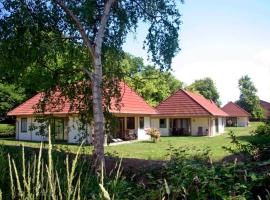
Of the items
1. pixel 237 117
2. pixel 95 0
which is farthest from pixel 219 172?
pixel 237 117

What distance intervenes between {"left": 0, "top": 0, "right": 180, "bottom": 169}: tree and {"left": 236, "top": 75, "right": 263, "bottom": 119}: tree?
82523 millimetres

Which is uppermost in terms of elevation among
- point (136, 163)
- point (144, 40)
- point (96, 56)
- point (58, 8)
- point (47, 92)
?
point (58, 8)

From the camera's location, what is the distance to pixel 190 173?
5430mm

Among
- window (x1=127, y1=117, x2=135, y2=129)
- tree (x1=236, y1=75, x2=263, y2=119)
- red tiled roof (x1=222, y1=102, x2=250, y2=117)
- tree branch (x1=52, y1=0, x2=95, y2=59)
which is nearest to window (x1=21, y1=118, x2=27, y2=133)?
window (x1=127, y1=117, x2=135, y2=129)

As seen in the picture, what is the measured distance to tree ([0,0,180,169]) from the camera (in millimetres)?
9984

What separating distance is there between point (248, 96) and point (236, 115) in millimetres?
18477

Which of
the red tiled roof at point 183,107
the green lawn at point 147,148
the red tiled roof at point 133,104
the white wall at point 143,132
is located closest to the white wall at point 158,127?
the red tiled roof at point 183,107

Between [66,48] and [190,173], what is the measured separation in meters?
7.49

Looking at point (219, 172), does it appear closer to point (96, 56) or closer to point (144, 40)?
point (96, 56)

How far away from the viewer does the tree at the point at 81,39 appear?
9984 millimetres

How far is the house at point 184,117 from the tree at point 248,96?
47.7 meters

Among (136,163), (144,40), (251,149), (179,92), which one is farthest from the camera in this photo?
(179,92)

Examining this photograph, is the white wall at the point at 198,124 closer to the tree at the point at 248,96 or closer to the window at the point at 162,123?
the window at the point at 162,123

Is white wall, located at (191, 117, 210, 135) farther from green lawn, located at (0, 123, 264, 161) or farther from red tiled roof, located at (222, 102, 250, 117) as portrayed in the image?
red tiled roof, located at (222, 102, 250, 117)
